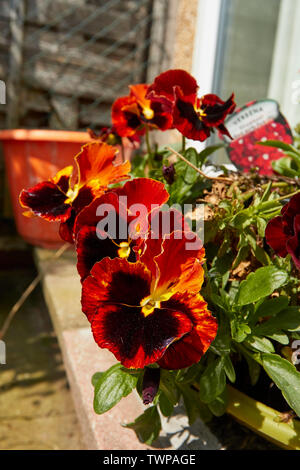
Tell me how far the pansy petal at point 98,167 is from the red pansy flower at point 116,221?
0.11 m

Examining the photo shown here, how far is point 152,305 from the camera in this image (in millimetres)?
497

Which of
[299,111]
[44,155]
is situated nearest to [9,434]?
[44,155]

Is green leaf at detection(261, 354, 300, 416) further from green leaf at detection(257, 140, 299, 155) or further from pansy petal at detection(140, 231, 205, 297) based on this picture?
green leaf at detection(257, 140, 299, 155)

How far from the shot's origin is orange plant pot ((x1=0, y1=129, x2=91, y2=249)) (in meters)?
1.99

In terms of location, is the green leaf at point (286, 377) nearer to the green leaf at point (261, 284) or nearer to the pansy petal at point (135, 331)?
the green leaf at point (261, 284)

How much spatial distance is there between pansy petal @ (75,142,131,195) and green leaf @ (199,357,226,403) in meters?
0.32

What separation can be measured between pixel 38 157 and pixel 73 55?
85 cm

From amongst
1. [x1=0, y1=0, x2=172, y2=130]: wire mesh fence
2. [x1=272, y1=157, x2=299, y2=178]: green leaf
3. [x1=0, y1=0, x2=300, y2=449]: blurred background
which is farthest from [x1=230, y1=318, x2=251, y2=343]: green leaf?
[x1=0, y1=0, x2=172, y2=130]: wire mesh fence

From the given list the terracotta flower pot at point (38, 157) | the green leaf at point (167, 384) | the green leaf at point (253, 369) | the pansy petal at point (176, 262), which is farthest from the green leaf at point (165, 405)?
the terracotta flower pot at point (38, 157)

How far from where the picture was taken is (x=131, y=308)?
1.60 feet

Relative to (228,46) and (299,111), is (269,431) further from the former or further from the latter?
(228,46)

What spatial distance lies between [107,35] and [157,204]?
2.34m

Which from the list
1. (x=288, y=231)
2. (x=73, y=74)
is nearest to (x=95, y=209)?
(x=288, y=231)

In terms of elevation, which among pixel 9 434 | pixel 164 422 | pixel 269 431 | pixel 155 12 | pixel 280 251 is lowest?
pixel 9 434
